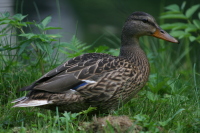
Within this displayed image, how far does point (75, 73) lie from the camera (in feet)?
14.2

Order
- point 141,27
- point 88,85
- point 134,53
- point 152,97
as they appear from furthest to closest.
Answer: point 141,27 → point 134,53 → point 152,97 → point 88,85

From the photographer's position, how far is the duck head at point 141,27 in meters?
5.16

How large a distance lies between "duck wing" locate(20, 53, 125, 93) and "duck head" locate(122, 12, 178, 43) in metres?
0.68

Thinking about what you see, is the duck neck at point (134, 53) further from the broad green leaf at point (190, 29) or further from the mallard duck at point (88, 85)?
the broad green leaf at point (190, 29)

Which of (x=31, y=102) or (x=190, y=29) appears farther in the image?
(x=190, y=29)

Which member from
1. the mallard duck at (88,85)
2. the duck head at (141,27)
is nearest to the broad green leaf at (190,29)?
the duck head at (141,27)

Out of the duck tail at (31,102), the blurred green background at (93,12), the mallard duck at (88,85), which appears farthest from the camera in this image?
the blurred green background at (93,12)

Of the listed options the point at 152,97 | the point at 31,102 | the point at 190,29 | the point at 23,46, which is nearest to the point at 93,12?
the point at 190,29

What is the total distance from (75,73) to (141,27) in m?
1.29

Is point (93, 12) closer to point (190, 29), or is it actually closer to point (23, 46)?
point (190, 29)

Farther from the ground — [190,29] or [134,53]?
[190,29]

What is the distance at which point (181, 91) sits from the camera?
4.99 meters

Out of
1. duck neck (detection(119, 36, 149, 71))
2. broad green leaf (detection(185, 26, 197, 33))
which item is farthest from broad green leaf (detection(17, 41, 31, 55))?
broad green leaf (detection(185, 26, 197, 33))

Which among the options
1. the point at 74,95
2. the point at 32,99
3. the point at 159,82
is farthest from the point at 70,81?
the point at 159,82
